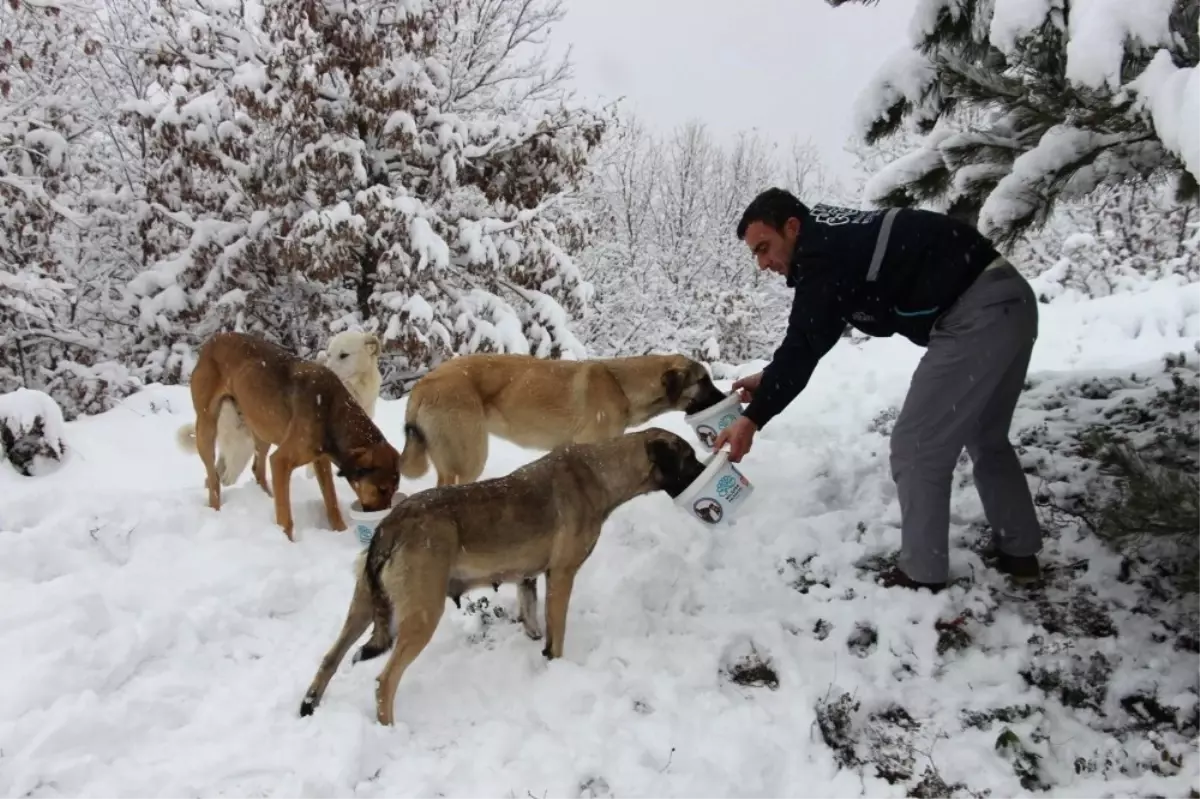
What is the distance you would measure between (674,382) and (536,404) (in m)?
1.05

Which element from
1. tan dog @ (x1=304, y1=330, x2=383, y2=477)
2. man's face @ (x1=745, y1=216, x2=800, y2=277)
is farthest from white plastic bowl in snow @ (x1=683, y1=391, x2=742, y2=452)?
tan dog @ (x1=304, y1=330, x2=383, y2=477)

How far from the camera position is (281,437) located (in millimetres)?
5871

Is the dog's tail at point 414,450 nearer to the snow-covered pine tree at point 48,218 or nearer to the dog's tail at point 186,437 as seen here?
the dog's tail at point 186,437

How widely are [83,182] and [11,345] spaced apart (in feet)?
14.1

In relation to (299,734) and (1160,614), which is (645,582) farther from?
(1160,614)

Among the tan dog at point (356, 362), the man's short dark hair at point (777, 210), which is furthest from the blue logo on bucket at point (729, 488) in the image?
the tan dog at point (356, 362)

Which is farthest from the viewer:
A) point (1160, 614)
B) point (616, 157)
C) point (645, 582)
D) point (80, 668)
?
point (616, 157)

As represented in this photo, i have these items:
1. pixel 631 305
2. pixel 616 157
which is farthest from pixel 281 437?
pixel 616 157

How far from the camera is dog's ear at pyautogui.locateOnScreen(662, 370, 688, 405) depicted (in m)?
5.58

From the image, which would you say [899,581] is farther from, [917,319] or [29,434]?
[29,434]

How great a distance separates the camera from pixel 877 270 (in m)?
3.89

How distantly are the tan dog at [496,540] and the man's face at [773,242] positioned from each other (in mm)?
1149

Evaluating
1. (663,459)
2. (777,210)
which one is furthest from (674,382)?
(777,210)

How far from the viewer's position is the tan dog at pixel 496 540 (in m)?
3.70
